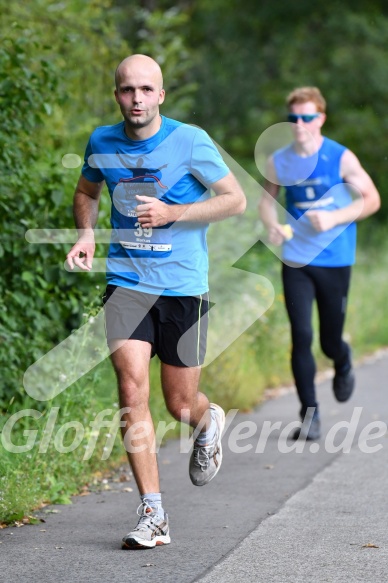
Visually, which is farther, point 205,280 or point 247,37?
point 247,37

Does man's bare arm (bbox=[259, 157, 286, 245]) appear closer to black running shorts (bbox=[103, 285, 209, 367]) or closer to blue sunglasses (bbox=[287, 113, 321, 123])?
blue sunglasses (bbox=[287, 113, 321, 123])

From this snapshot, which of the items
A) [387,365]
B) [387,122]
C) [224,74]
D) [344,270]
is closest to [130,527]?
[344,270]

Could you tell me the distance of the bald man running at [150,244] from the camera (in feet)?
17.5

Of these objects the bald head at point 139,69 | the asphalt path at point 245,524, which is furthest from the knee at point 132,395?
the bald head at point 139,69

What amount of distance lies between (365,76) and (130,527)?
25.2m

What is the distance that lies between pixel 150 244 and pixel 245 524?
1.37 meters

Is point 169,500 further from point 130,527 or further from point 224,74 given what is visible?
point 224,74

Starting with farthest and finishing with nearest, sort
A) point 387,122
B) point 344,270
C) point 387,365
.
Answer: point 387,122 < point 387,365 < point 344,270

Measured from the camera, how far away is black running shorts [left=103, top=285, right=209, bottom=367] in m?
5.47

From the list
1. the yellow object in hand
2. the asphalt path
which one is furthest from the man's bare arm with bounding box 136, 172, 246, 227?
the yellow object in hand

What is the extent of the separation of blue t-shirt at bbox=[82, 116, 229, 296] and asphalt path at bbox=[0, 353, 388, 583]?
1.13 meters

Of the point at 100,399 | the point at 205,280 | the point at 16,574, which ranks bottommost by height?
the point at 16,574

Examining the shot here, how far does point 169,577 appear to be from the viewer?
4.64 metres

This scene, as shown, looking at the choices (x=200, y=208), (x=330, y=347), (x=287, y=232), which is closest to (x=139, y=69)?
(x=200, y=208)
